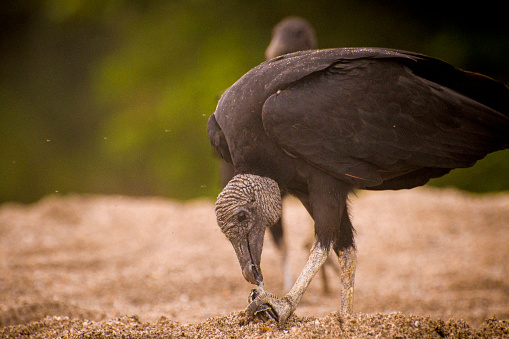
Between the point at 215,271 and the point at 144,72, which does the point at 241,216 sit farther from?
the point at 144,72

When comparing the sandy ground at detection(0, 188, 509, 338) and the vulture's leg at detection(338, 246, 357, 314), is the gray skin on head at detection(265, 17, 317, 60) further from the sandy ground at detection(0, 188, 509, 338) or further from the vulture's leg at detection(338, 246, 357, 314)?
the vulture's leg at detection(338, 246, 357, 314)

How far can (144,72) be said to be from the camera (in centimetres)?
868

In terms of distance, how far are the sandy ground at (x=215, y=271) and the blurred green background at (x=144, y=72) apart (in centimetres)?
144

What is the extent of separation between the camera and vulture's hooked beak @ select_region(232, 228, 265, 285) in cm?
252

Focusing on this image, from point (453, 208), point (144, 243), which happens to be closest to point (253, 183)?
point (144, 243)

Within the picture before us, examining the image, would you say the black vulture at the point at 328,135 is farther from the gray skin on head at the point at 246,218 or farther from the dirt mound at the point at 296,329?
the dirt mound at the point at 296,329

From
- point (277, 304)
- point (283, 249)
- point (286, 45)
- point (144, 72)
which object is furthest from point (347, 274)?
point (144, 72)

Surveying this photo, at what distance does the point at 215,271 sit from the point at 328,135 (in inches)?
108

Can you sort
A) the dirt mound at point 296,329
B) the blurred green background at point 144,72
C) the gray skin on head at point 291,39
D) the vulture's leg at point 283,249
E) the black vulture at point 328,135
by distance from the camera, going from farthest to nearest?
the blurred green background at point 144,72
the vulture's leg at point 283,249
the gray skin on head at point 291,39
the black vulture at point 328,135
the dirt mound at point 296,329

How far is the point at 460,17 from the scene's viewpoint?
25.1 ft

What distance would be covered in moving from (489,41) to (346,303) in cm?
605

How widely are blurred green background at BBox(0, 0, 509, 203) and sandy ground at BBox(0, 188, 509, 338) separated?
1442 mm

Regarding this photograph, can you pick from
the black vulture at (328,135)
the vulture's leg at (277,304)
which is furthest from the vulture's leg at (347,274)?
the vulture's leg at (277,304)

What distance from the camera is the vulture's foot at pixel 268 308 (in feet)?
8.12
